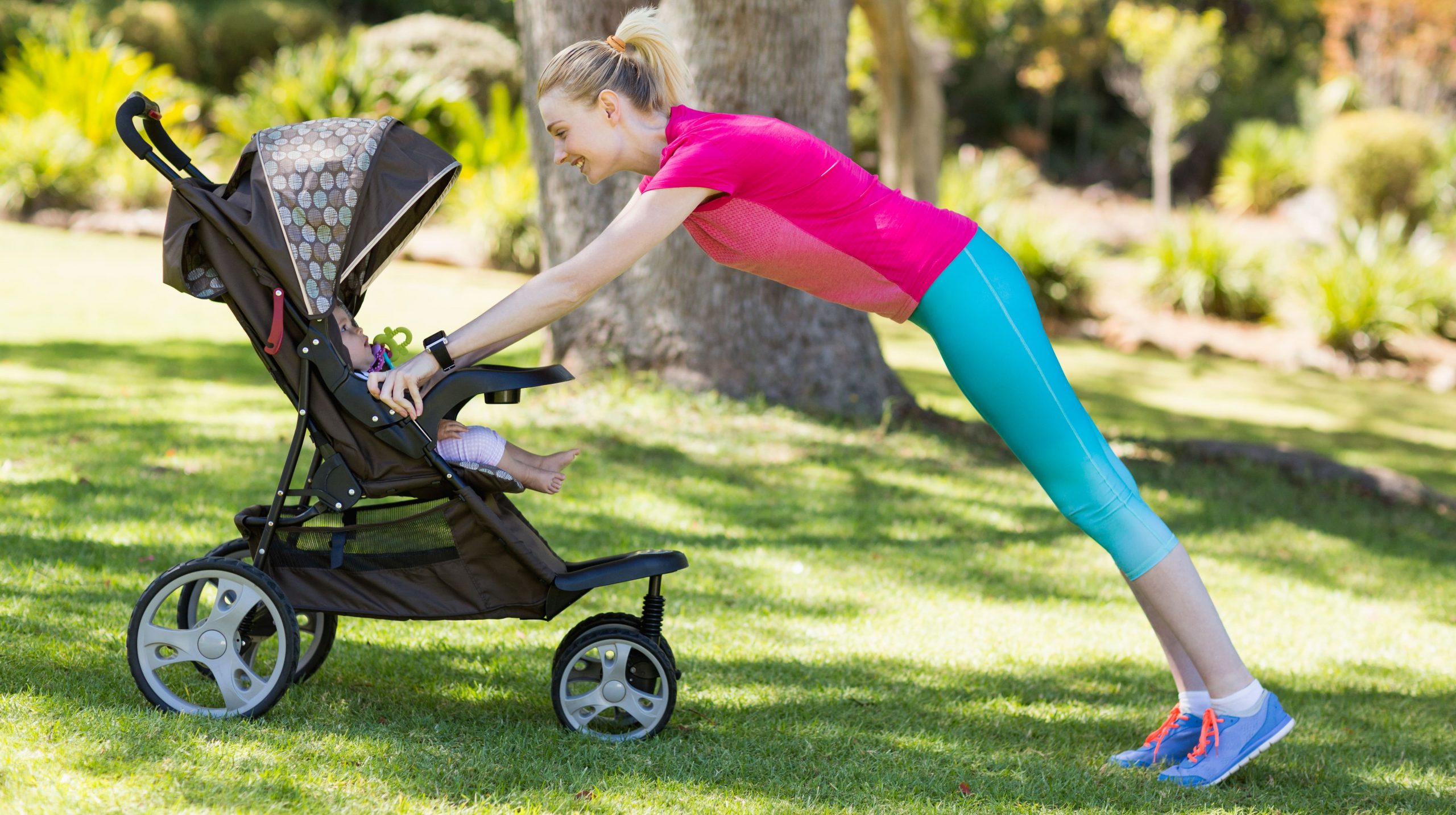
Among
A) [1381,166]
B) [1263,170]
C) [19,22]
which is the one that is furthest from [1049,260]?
[19,22]

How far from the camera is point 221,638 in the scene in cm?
311

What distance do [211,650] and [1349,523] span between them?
563 centimetres

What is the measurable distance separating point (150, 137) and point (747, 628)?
2317mm

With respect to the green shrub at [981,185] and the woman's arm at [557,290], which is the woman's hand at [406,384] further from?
the green shrub at [981,185]

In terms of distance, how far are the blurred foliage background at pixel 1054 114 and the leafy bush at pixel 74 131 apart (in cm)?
3

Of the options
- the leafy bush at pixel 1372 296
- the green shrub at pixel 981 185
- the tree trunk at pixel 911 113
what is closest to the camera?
the leafy bush at pixel 1372 296

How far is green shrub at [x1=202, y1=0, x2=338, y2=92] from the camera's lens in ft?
65.1

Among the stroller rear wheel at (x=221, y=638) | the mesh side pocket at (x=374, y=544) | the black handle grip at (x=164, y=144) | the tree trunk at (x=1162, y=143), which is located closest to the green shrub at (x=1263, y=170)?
the tree trunk at (x=1162, y=143)

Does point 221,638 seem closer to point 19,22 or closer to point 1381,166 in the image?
point 19,22

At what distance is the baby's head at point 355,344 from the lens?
10.5 ft

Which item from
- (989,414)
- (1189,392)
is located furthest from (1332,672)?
(1189,392)

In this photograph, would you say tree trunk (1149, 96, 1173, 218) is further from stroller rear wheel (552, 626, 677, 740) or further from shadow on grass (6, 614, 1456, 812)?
stroller rear wheel (552, 626, 677, 740)

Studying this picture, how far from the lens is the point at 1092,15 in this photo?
76.2 ft

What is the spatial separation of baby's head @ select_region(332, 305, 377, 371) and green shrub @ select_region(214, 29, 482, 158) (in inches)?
449
